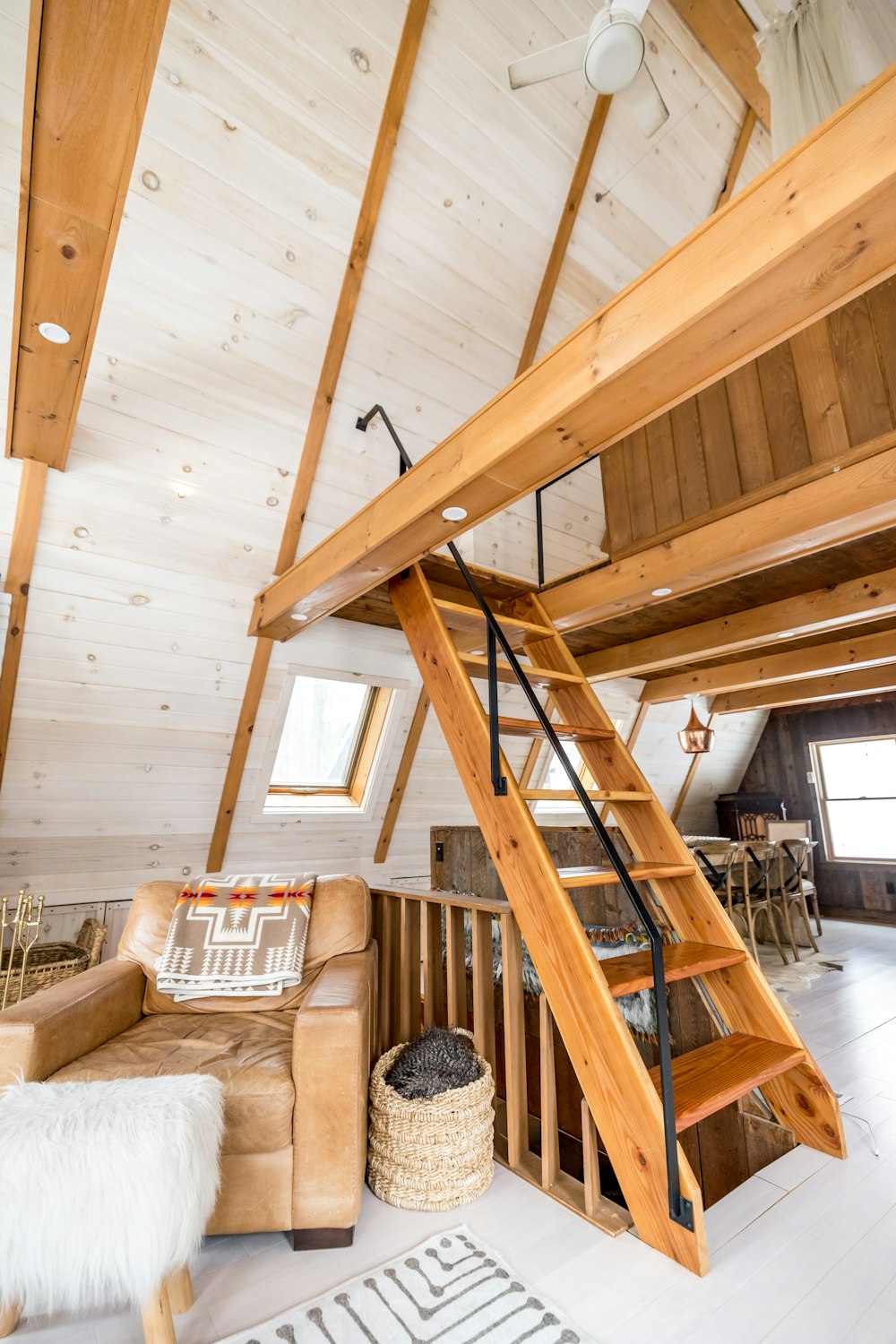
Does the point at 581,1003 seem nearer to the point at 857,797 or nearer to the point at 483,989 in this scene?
the point at 483,989

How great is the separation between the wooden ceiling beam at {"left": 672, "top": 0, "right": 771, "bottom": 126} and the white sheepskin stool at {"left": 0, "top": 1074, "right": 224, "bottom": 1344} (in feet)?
14.1

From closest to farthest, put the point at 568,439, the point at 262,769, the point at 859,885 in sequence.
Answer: the point at 568,439 → the point at 262,769 → the point at 859,885

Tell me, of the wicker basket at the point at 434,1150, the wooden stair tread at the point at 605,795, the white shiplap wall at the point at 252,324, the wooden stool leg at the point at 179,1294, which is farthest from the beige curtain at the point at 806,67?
the wooden stool leg at the point at 179,1294

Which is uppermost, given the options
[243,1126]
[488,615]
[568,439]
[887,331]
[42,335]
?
[887,331]

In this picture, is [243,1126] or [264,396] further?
[264,396]

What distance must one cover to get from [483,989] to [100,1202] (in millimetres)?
1296

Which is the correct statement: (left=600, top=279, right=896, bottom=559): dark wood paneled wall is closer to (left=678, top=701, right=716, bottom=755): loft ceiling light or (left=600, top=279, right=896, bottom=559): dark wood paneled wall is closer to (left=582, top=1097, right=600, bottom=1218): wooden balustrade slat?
(left=678, top=701, right=716, bottom=755): loft ceiling light

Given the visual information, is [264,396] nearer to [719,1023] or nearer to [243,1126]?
[243,1126]

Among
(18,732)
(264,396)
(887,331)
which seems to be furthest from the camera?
(18,732)

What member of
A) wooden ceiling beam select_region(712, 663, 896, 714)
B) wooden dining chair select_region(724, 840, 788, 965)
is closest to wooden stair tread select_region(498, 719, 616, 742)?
wooden dining chair select_region(724, 840, 788, 965)

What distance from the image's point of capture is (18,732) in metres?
3.08

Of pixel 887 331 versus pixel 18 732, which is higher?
pixel 887 331

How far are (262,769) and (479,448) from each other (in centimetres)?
259

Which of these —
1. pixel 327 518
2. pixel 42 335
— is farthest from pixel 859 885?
pixel 42 335
